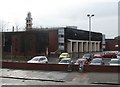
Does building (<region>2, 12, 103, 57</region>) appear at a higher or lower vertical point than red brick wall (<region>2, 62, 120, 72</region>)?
higher

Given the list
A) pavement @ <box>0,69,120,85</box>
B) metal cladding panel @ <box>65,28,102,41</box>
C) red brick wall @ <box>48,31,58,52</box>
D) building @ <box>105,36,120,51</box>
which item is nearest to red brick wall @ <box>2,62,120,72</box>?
pavement @ <box>0,69,120,85</box>

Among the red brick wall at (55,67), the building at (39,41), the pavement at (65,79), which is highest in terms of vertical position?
the building at (39,41)

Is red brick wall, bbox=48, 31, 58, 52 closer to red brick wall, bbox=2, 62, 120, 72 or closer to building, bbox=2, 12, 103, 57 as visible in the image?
building, bbox=2, 12, 103, 57

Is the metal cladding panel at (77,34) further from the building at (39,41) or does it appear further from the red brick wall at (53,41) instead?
the red brick wall at (53,41)

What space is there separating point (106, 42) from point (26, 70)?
7736cm

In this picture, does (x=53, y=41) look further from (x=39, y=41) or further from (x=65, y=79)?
(x=65, y=79)

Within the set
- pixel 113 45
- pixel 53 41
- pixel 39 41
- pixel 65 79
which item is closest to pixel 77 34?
pixel 53 41

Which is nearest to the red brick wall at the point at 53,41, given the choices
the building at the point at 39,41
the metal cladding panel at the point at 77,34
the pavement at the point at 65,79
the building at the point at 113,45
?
the building at the point at 39,41

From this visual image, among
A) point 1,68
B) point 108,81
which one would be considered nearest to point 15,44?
point 1,68

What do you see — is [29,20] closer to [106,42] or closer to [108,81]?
[106,42]

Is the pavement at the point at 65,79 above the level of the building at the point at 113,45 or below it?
below

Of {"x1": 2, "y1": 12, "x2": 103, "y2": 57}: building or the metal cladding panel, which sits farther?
the metal cladding panel

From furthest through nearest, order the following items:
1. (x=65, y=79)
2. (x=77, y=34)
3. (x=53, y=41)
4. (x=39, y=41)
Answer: (x=77, y=34), (x=53, y=41), (x=39, y=41), (x=65, y=79)

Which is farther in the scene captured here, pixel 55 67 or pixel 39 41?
pixel 39 41
